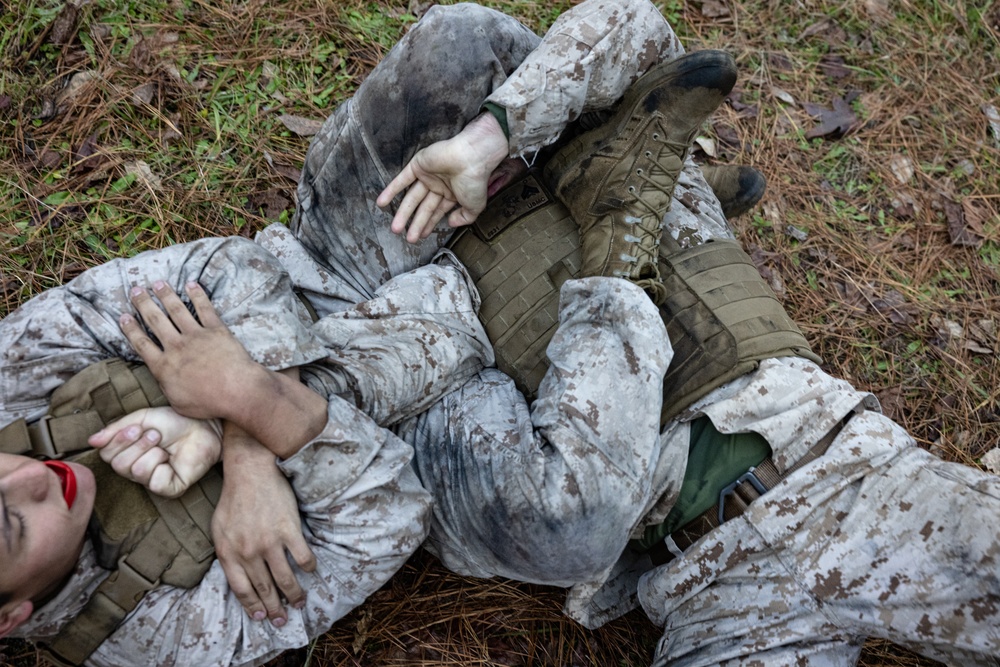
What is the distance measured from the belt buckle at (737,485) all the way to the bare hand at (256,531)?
4.54ft

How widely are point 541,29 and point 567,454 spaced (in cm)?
→ 258

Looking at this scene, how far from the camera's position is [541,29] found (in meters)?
3.76

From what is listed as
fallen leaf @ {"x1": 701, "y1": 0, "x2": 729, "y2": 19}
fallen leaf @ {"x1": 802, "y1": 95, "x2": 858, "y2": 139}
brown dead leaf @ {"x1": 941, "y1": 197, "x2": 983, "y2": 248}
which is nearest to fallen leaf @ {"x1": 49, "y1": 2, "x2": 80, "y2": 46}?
fallen leaf @ {"x1": 701, "y1": 0, "x2": 729, "y2": 19}

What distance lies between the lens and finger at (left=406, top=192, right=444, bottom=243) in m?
2.61

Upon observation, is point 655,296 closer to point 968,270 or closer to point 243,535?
point 243,535

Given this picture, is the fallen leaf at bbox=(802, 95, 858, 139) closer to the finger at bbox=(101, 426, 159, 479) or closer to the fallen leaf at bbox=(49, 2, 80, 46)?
the finger at bbox=(101, 426, 159, 479)

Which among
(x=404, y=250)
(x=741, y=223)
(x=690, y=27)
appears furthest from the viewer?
(x=690, y=27)

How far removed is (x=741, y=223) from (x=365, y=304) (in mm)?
2132

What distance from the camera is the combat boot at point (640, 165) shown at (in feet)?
8.25

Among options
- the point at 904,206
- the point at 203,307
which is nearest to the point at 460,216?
the point at 203,307

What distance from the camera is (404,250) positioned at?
2.78 m

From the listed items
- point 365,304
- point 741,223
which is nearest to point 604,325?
point 365,304

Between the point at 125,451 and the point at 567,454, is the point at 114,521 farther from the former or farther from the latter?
the point at 567,454

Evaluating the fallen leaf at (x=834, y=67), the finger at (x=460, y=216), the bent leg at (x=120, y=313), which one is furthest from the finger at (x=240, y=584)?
the fallen leaf at (x=834, y=67)
